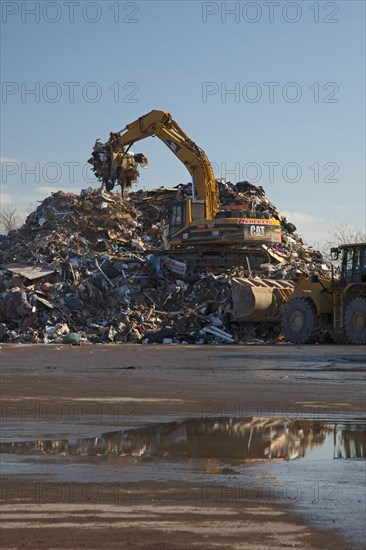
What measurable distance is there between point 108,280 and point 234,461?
26.4 meters

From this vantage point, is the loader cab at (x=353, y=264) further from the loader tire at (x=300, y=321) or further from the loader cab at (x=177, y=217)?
the loader cab at (x=177, y=217)

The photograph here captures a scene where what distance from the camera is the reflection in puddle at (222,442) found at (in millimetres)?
9188

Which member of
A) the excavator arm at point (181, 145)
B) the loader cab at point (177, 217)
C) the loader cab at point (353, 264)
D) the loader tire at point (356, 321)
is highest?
the excavator arm at point (181, 145)

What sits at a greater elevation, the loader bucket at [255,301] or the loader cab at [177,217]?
the loader cab at [177,217]

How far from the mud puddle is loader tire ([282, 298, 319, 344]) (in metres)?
17.9

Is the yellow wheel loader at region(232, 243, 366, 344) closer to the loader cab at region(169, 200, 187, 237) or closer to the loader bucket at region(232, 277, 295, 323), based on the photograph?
the loader bucket at region(232, 277, 295, 323)

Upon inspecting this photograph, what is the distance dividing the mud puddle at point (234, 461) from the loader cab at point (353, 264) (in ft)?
57.3

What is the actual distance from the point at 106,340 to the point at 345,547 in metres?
25.3

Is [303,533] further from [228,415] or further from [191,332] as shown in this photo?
[191,332]

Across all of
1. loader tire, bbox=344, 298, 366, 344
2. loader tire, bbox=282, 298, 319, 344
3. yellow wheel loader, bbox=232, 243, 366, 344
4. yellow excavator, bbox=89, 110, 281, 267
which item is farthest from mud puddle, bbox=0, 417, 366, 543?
yellow excavator, bbox=89, 110, 281, 267

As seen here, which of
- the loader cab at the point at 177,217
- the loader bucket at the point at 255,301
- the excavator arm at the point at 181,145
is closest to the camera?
the loader bucket at the point at 255,301

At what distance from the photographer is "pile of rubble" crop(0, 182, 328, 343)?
104 feet

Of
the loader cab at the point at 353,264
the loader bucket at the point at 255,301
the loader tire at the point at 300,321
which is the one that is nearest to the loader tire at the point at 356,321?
the loader cab at the point at 353,264

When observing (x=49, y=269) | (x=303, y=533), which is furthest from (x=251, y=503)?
(x=49, y=269)
